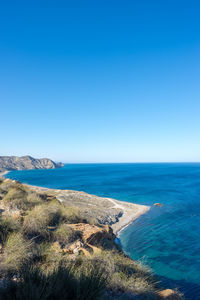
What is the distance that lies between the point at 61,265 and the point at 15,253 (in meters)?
1.68

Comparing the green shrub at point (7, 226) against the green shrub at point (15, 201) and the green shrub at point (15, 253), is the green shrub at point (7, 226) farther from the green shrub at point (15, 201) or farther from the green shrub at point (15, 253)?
the green shrub at point (15, 201)

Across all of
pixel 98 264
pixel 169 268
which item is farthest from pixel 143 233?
pixel 98 264

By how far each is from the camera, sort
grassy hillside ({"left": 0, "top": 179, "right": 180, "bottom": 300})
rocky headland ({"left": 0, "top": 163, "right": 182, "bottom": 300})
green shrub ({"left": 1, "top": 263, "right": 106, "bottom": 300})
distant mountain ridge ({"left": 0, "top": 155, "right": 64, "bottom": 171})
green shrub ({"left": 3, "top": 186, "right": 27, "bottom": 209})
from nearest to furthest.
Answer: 1. green shrub ({"left": 1, "top": 263, "right": 106, "bottom": 300})
2. grassy hillside ({"left": 0, "top": 179, "right": 180, "bottom": 300})
3. rocky headland ({"left": 0, "top": 163, "right": 182, "bottom": 300})
4. green shrub ({"left": 3, "top": 186, "right": 27, "bottom": 209})
5. distant mountain ridge ({"left": 0, "top": 155, "right": 64, "bottom": 171})

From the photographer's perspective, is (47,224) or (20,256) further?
(47,224)

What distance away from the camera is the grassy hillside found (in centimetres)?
338

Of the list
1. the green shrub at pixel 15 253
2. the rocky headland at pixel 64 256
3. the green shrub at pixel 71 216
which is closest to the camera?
the rocky headland at pixel 64 256

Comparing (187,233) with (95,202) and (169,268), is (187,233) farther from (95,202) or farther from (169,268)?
(95,202)

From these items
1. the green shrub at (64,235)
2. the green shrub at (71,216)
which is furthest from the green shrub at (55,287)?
the green shrub at (71,216)

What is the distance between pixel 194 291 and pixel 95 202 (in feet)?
75.8

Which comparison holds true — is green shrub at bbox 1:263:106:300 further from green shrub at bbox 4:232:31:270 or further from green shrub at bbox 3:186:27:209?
green shrub at bbox 3:186:27:209

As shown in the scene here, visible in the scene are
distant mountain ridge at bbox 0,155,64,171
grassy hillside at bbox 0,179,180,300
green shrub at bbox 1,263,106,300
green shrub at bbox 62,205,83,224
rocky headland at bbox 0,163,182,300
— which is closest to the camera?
green shrub at bbox 1,263,106,300

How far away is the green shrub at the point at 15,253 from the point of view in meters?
4.62

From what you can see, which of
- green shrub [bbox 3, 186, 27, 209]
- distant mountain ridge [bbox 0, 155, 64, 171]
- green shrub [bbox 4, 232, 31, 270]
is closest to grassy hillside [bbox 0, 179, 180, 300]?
green shrub [bbox 4, 232, 31, 270]

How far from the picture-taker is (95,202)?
33188mm
